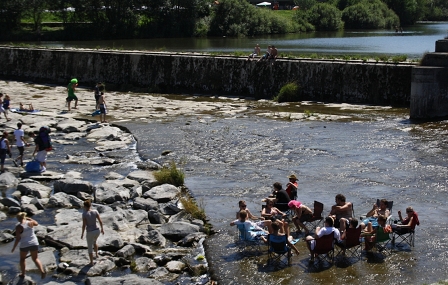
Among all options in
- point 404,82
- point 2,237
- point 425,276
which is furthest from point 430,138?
point 2,237

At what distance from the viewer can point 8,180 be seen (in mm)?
18516

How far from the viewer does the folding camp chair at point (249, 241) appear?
43.9 feet

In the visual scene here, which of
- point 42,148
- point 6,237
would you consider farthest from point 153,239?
point 42,148

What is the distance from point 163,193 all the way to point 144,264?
436cm

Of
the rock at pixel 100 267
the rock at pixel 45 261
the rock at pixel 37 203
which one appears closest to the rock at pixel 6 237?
the rock at pixel 45 261

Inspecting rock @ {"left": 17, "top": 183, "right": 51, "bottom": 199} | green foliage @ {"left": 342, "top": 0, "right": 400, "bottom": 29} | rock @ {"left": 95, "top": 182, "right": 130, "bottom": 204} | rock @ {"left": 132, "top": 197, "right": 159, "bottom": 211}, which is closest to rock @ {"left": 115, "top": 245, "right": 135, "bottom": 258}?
rock @ {"left": 132, "top": 197, "right": 159, "bottom": 211}

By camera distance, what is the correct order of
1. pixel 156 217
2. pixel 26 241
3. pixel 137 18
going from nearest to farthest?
pixel 26 241, pixel 156 217, pixel 137 18

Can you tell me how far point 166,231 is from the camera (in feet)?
46.8

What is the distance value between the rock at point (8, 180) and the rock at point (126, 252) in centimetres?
640

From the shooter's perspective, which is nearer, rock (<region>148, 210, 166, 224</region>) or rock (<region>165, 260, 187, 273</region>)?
rock (<region>165, 260, 187, 273</region>)

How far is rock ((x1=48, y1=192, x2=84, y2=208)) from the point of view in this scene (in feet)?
53.5

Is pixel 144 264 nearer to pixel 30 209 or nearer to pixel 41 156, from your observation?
pixel 30 209

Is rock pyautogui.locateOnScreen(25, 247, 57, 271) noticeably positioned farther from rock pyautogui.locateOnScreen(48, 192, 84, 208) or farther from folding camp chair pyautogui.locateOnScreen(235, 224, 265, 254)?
folding camp chair pyautogui.locateOnScreen(235, 224, 265, 254)

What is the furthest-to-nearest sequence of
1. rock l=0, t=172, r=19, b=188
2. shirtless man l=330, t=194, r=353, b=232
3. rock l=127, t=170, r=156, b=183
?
1. rock l=0, t=172, r=19, b=188
2. rock l=127, t=170, r=156, b=183
3. shirtless man l=330, t=194, r=353, b=232
